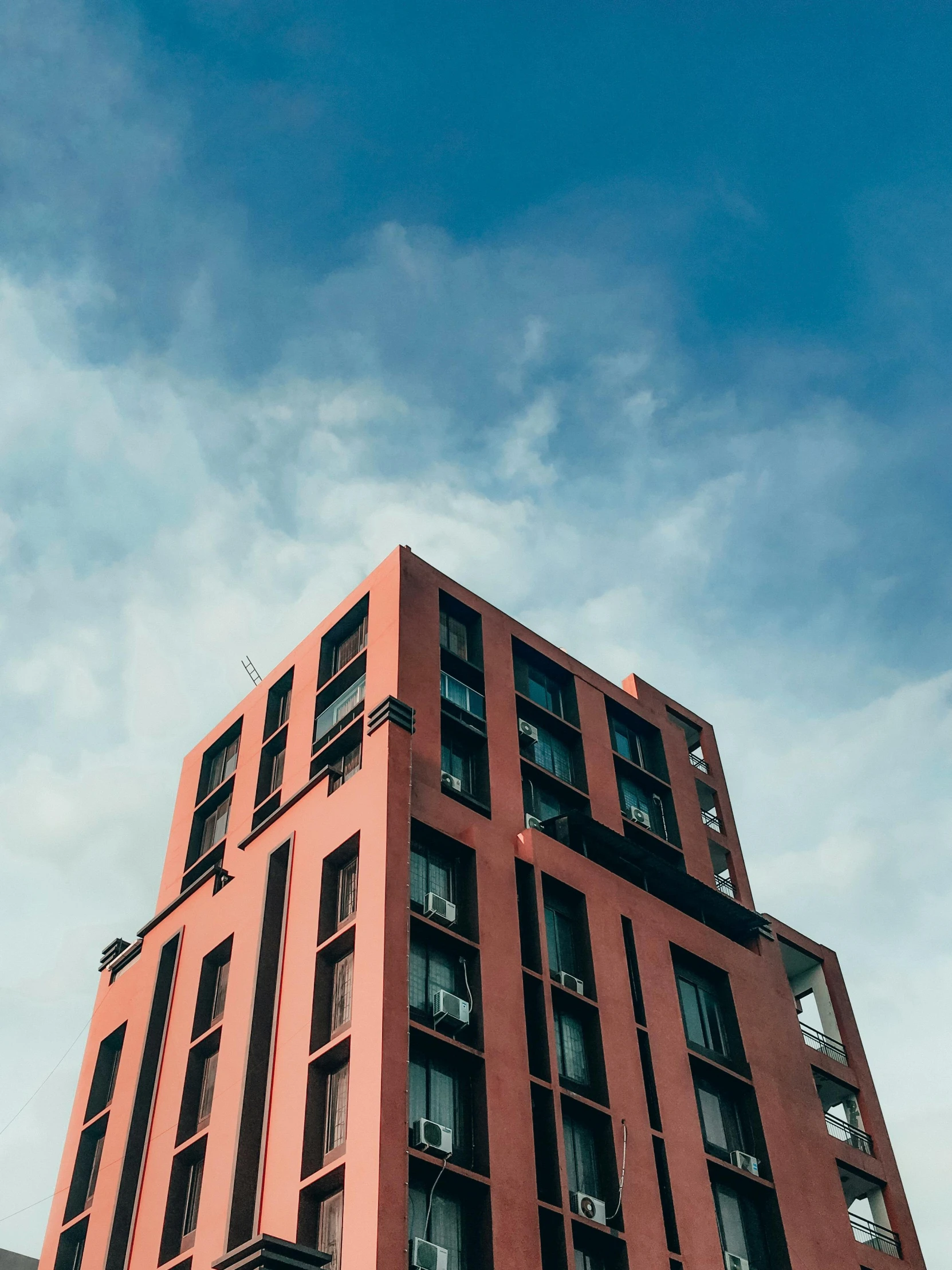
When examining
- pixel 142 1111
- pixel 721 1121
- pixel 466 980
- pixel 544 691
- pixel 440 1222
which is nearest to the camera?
pixel 440 1222

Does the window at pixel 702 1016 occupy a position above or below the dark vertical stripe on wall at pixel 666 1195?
above

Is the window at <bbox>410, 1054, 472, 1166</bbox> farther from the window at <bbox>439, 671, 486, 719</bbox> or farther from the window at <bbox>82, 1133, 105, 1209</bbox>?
the window at <bbox>82, 1133, 105, 1209</bbox>

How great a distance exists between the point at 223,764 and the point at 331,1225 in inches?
958

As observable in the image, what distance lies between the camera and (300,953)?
31656 millimetres

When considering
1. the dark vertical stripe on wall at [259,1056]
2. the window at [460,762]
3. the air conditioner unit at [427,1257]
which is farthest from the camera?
the window at [460,762]

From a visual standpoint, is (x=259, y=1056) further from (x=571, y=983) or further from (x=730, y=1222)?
(x=730, y=1222)

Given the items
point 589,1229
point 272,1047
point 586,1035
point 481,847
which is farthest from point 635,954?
point 272,1047

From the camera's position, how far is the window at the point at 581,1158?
2939 centimetres

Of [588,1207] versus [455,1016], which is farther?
[455,1016]

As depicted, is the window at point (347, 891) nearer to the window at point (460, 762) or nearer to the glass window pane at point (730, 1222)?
the window at point (460, 762)

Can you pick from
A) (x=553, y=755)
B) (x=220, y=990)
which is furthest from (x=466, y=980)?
(x=553, y=755)

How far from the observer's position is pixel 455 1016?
29219 millimetres

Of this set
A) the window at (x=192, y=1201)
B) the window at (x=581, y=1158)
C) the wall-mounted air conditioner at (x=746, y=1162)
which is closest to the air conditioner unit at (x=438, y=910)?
the window at (x=581, y=1158)

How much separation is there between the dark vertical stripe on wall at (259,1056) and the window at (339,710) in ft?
17.2
